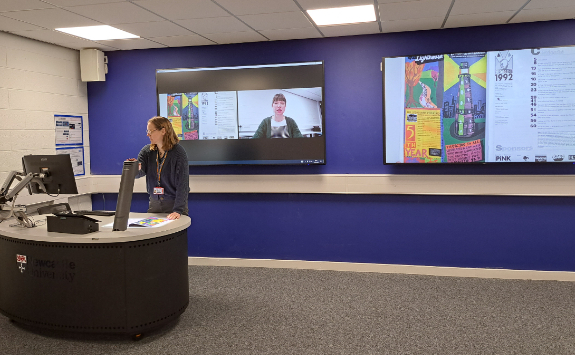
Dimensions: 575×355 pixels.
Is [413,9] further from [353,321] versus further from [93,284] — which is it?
[93,284]

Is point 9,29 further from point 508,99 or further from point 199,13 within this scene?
point 508,99

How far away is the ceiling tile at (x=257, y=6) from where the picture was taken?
10.9 feet

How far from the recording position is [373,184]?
4.50 m

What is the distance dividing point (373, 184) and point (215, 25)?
6.89 feet

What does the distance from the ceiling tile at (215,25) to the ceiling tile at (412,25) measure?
1.26m

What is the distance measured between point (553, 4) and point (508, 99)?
2.81ft

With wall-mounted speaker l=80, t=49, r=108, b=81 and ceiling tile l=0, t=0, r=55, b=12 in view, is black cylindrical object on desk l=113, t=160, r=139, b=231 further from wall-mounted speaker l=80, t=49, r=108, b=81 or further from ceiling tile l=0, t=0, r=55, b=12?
wall-mounted speaker l=80, t=49, r=108, b=81

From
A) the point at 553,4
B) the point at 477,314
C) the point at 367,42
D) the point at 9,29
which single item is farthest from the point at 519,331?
the point at 9,29

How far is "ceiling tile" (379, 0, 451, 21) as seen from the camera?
3422 mm

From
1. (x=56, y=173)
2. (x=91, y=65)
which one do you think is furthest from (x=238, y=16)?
(x=91, y=65)

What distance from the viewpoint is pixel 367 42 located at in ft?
14.5

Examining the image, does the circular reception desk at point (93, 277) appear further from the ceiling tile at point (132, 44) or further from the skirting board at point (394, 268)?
the ceiling tile at point (132, 44)

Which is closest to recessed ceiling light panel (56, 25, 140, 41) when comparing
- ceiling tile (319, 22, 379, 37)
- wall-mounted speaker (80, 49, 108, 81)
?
wall-mounted speaker (80, 49, 108, 81)

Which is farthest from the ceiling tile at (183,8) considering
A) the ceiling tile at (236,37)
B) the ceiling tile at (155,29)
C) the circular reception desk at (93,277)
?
the circular reception desk at (93,277)
